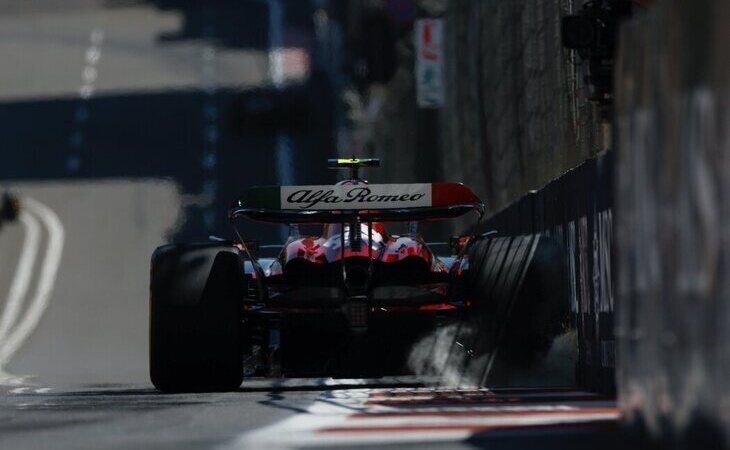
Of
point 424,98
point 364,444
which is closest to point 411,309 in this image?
point 364,444

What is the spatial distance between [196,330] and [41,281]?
18.9m

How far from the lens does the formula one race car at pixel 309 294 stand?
48.6 feet

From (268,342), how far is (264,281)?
16.1 inches

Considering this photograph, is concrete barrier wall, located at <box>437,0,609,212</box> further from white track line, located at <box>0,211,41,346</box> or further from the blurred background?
white track line, located at <box>0,211,41,346</box>

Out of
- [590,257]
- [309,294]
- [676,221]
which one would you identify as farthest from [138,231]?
[676,221]

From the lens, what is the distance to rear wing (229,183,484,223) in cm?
1488

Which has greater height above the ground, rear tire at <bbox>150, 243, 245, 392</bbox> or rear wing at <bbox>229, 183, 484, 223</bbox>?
rear wing at <bbox>229, 183, 484, 223</bbox>

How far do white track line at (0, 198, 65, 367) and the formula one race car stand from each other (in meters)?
11.5

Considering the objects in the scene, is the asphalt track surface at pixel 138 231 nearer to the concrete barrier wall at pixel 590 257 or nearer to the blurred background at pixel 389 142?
the blurred background at pixel 389 142

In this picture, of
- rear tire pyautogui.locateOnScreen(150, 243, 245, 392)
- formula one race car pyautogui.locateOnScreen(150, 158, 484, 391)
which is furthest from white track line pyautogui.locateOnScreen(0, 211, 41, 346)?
rear tire pyautogui.locateOnScreen(150, 243, 245, 392)

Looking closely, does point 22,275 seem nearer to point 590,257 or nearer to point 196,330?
point 196,330

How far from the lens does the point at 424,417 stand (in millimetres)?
11258

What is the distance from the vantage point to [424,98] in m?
42.7

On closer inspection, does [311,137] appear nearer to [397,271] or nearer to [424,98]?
[424,98]
